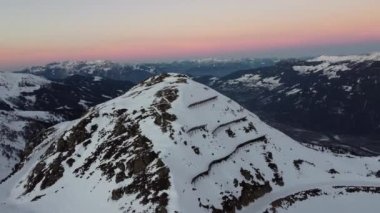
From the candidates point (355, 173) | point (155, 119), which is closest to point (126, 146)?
point (155, 119)

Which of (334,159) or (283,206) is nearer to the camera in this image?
(283,206)

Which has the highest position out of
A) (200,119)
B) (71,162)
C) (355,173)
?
(200,119)

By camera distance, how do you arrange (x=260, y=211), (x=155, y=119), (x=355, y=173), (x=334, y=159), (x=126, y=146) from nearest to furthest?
(x=260, y=211) → (x=126, y=146) → (x=155, y=119) → (x=355, y=173) → (x=334, y=159)

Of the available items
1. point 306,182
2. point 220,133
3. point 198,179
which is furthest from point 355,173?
point 198,179

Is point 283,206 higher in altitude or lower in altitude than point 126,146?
lower

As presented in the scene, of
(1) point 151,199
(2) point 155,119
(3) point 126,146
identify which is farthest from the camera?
(2) point 155,119

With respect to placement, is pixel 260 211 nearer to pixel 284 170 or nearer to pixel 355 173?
pixel 284 170
